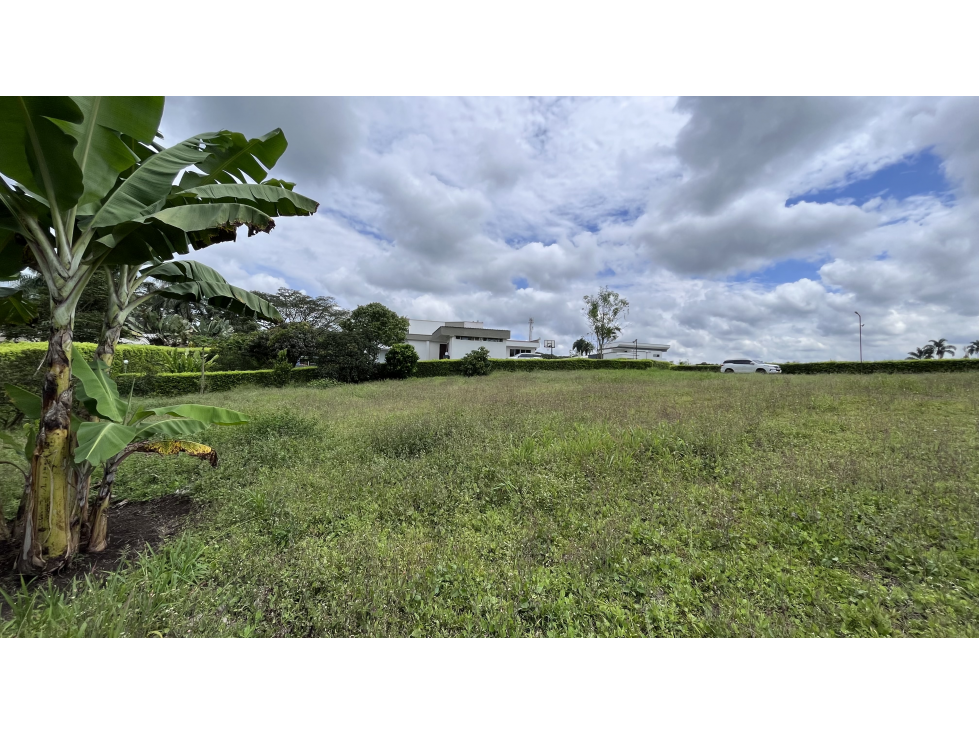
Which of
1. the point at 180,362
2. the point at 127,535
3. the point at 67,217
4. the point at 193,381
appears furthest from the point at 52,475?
the point at 180,362

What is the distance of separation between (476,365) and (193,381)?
1325 cm

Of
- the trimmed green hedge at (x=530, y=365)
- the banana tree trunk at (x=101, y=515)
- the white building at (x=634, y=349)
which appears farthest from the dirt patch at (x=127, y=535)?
the white building at (x=634, y=349)

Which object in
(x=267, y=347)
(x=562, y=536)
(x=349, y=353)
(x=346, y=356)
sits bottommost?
(x=562, y=536)

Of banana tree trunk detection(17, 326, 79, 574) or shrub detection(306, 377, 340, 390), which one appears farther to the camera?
shrub detection(306, 377, 340, 390)

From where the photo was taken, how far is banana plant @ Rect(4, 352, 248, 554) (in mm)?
2377

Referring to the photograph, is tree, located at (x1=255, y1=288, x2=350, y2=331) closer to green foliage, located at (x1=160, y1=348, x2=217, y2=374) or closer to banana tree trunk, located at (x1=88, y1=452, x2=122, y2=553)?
green foliage, located at (x1=160, y1=348, x2=217, y2=374)

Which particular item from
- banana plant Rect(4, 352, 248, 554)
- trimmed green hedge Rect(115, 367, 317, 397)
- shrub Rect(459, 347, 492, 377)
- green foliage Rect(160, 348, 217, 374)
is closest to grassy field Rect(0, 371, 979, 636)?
banana plant Rect(4, 352, 248, 554)

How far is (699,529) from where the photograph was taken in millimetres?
3020

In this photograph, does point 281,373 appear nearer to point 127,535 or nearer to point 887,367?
point 127,535

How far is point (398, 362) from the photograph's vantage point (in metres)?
19.5

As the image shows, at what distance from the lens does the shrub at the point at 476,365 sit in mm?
20203

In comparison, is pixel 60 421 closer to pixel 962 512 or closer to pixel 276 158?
pixel 276 158
